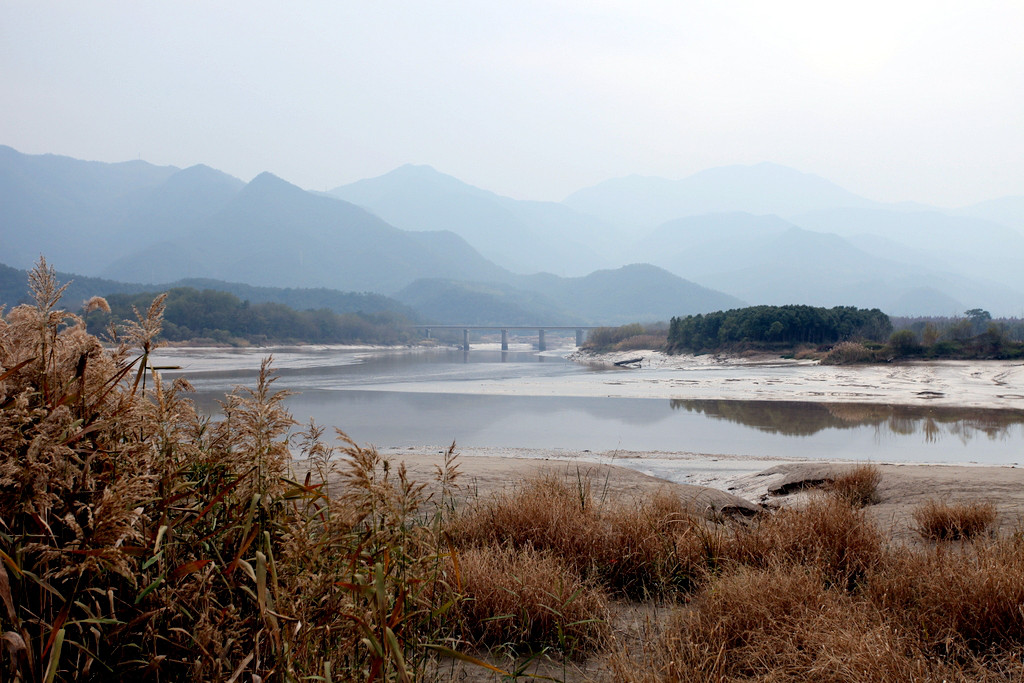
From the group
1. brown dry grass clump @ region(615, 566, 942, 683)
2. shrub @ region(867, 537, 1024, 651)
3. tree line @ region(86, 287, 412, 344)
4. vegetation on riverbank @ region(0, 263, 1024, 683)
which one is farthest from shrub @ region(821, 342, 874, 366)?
tree line @ region(86, 287, 412, 344)

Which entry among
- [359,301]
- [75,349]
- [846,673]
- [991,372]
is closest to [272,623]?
[75,349]

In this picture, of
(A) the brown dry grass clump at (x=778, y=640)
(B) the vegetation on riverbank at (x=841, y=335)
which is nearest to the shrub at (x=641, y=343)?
(B) the vegetation on riverbank at (x=841, y=335)

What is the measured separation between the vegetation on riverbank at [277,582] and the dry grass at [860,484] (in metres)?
3.20

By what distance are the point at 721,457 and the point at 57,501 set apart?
10.8 m

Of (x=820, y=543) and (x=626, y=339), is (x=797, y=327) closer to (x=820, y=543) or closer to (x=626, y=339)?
(x=626, y=339)

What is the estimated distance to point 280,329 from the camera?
82.2 metres

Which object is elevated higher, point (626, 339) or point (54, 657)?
point (626, 339)

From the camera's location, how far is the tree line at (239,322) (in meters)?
68.1

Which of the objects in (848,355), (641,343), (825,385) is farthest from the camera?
(641,343)

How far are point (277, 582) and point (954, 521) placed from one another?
503cm

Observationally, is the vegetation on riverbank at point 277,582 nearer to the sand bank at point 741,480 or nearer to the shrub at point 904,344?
the sand bank at point 741,480

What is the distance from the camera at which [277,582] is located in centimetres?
162

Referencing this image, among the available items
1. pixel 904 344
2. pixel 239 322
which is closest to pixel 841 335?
pixel 904 344

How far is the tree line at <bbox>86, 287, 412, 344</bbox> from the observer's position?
68125mm
